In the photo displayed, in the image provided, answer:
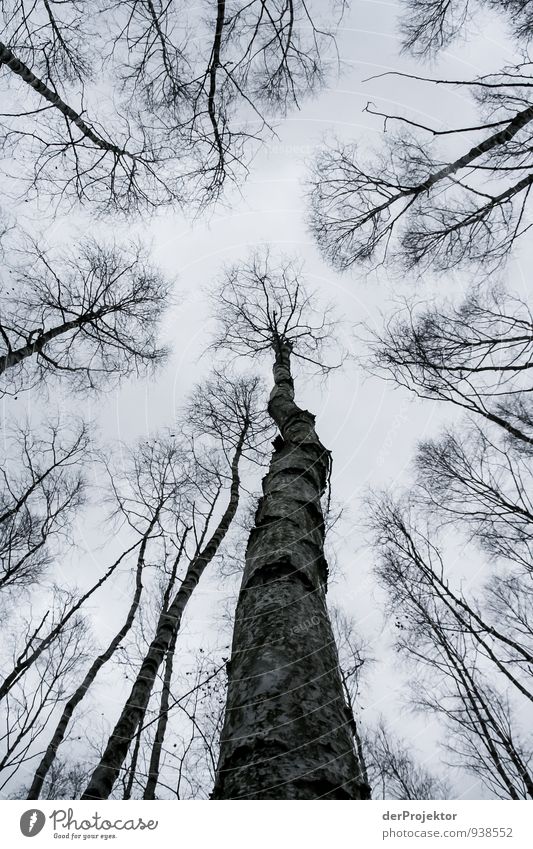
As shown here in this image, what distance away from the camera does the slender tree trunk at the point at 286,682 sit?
1.09 m

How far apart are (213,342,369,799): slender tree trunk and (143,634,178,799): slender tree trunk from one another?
12.3 feet

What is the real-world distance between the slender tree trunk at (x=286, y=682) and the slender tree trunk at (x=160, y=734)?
3754 millimetres

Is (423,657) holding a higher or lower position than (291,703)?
higher

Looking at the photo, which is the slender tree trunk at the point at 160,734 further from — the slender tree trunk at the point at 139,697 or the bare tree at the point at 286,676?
the bare tree at the point at 286,676

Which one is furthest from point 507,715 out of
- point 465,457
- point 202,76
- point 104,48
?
point 104,48

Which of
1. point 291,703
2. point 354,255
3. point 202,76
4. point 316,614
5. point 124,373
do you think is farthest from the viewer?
point 124,373

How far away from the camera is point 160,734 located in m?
6.26

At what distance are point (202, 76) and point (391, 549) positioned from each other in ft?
26.3

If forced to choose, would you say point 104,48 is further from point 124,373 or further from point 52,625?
point 52,625

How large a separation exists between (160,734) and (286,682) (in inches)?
260

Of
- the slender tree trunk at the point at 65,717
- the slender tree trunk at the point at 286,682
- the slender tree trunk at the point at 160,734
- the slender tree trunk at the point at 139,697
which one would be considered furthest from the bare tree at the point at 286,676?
the slender tree trunk at the point at 65,717

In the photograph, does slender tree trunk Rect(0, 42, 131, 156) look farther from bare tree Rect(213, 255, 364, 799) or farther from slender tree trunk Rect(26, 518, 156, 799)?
slender tree trunk Rect(26, 518, 156, 799)
